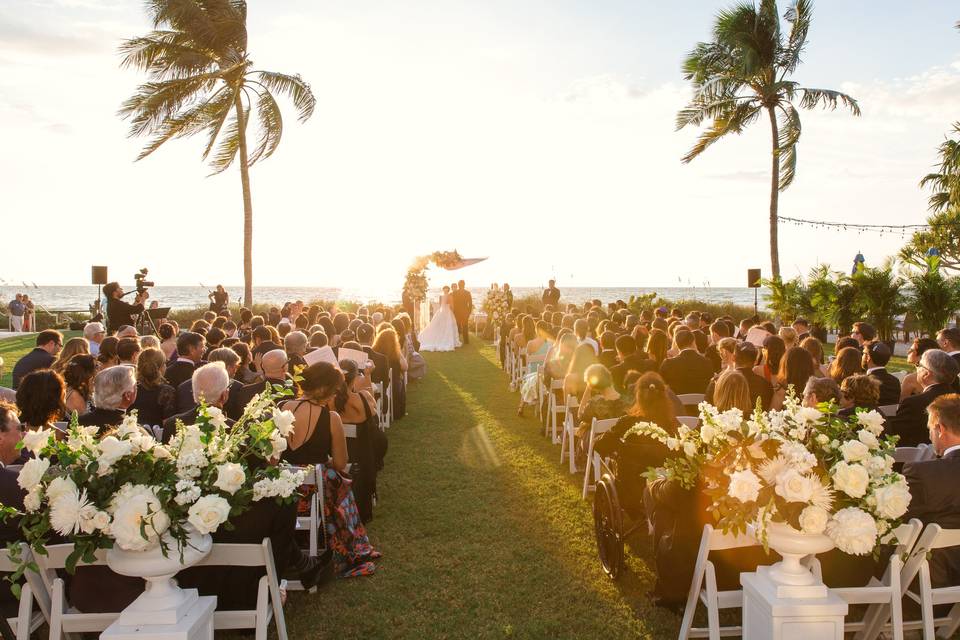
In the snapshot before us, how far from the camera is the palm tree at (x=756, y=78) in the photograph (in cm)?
1984

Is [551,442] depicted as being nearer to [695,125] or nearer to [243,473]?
[243,473]

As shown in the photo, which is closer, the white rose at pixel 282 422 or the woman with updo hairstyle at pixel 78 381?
the white rose at pixel 282 422

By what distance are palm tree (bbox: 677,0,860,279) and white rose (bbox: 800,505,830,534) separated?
1906 cm

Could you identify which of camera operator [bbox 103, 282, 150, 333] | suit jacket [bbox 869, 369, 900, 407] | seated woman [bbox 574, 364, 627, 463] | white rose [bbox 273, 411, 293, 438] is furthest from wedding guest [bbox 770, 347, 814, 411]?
camera operator [bbox 103, 282, 150, 333]

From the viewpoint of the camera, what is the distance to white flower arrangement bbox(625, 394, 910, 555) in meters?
2.76

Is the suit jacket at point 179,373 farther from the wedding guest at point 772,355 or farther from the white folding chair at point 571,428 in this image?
the wedding guest at point 772,355

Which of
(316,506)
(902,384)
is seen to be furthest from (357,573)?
(902,384)

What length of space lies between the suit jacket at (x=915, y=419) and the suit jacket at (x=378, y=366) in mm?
6244

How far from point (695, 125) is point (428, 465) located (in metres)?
17.5

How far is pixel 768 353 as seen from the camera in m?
7.28

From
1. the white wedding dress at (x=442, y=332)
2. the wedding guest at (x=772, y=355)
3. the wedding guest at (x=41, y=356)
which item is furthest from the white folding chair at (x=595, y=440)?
the white wedding dress at (x=442, y=332)

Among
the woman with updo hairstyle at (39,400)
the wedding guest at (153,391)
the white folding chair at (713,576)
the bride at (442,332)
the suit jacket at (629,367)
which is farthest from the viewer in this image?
the bride at (442,332)

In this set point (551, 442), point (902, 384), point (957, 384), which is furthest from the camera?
point (551, 442)

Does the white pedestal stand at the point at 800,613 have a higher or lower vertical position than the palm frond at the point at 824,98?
lower
